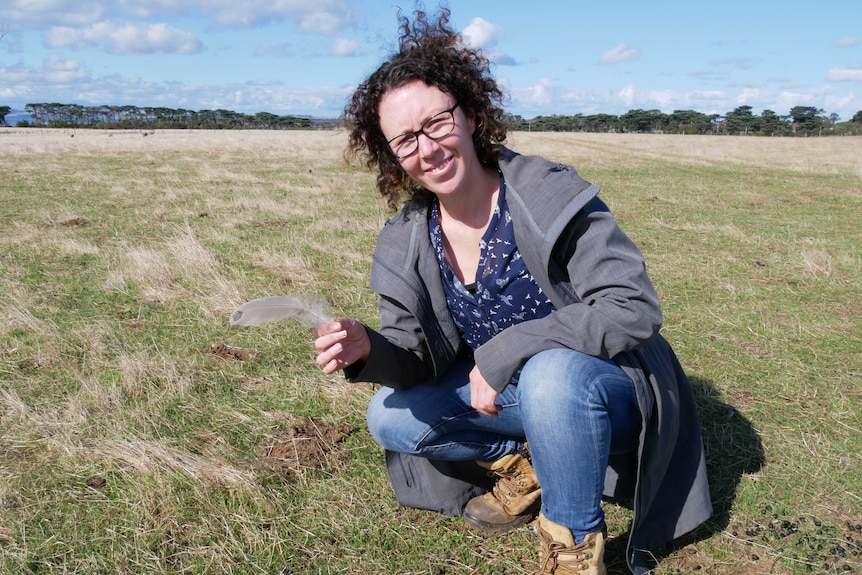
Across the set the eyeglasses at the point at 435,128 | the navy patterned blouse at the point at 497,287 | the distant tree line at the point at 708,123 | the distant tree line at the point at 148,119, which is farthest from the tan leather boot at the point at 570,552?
the distant tree line at the point at 148,119

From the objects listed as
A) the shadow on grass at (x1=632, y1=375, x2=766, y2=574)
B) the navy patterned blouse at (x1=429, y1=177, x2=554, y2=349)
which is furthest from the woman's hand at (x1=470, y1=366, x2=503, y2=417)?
the shadow on grass at (x1=632, y1=375, x2=766, y2=574)

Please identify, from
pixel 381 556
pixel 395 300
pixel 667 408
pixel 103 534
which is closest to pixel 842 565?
pixel 667 408

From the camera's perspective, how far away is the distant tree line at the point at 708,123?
68.7 metres

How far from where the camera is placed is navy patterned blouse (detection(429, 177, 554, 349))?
2.36 metres

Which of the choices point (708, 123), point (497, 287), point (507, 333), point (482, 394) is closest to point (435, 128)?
point (497, 287)

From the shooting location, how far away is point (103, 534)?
8.40ft

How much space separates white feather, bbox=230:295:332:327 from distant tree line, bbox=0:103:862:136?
6100cm

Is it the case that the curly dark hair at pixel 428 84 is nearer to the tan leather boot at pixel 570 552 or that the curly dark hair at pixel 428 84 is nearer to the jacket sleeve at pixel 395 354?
the jacket sleeve at pixel 395 354

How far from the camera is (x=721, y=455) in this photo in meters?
3.13

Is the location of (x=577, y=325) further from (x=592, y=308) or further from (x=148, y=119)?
(x=148, y=119)

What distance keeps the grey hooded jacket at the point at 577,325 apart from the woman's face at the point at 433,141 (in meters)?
0.19

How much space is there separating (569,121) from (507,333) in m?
92.3

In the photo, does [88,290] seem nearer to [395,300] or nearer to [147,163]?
[395,300]

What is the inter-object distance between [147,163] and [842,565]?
20688 mm
